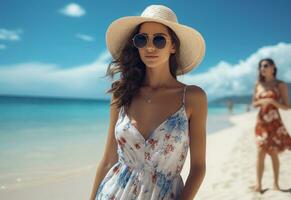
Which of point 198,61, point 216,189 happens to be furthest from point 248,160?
point 198,61

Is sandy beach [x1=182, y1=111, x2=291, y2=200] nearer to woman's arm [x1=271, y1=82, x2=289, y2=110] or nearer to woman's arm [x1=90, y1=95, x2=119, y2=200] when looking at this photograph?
woman's arm [x1=271, y1=82, x2=289, y2=110]

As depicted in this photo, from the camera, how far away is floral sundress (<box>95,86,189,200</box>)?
1938mm

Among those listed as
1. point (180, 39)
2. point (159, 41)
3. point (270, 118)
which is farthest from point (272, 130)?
point (159, 41)

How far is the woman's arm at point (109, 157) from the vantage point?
2242mm

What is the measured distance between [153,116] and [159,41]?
1.50ft

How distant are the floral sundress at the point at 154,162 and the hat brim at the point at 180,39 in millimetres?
568

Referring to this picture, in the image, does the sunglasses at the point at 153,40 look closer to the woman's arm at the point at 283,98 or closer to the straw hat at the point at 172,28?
the straw hat at the point at 172,28

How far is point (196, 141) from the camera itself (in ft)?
6.45

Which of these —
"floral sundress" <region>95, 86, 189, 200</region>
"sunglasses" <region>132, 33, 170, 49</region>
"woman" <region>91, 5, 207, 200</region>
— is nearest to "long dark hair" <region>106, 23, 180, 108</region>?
"woman" <region>91, 5, 207, 200</region>

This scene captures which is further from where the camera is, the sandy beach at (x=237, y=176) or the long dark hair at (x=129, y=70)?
the sandy beach at (x=237, y=176)

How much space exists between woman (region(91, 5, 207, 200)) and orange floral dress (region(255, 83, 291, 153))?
3362mm

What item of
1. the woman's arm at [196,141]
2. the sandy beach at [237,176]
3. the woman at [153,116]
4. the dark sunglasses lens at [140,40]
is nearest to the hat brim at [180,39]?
the woman at [153,116]

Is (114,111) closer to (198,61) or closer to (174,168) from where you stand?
(174,168)

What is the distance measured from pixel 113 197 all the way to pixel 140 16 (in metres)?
1.08
